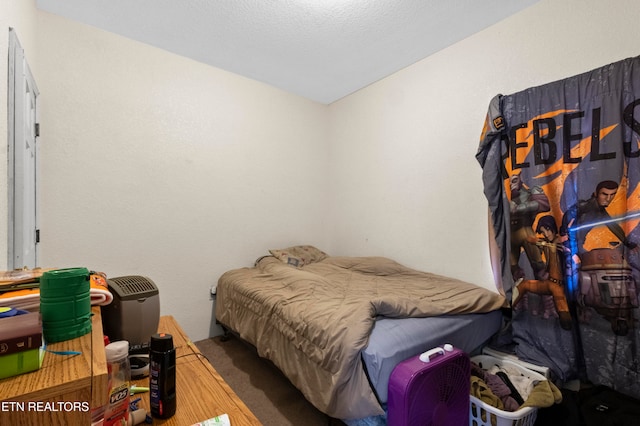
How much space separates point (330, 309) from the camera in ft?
5.41

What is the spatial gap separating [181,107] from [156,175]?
0.64 metres

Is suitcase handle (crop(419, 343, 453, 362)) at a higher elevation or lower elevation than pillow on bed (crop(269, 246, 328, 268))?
lower

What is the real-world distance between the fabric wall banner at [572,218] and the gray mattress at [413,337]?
27cm

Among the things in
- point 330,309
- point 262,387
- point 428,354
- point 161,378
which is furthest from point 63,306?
point 262,387

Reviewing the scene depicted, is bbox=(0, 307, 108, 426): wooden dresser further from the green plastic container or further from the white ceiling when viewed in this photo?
the white ceiling

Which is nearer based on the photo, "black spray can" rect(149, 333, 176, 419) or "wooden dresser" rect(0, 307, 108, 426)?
"wooden dresser" rect(0, 307, 108, 426)

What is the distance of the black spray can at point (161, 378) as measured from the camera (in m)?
0.76

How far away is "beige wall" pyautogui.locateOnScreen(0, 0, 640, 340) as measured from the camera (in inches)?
77.9

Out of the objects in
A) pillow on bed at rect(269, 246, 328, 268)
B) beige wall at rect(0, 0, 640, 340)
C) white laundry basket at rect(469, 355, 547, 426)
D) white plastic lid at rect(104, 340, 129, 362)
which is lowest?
white laundry basket at rect(469, 355, 547, 426)

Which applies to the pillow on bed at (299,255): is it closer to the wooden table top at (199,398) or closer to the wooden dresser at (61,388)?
the wooden table top at (199,398)

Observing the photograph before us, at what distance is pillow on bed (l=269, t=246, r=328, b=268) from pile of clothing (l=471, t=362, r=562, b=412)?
1717mm

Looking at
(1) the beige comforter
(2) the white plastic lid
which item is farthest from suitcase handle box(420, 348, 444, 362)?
(2) the white plastic lid

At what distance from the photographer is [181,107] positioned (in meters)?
2.54

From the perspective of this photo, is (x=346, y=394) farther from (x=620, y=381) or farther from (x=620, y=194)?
(x=620, y=194)
